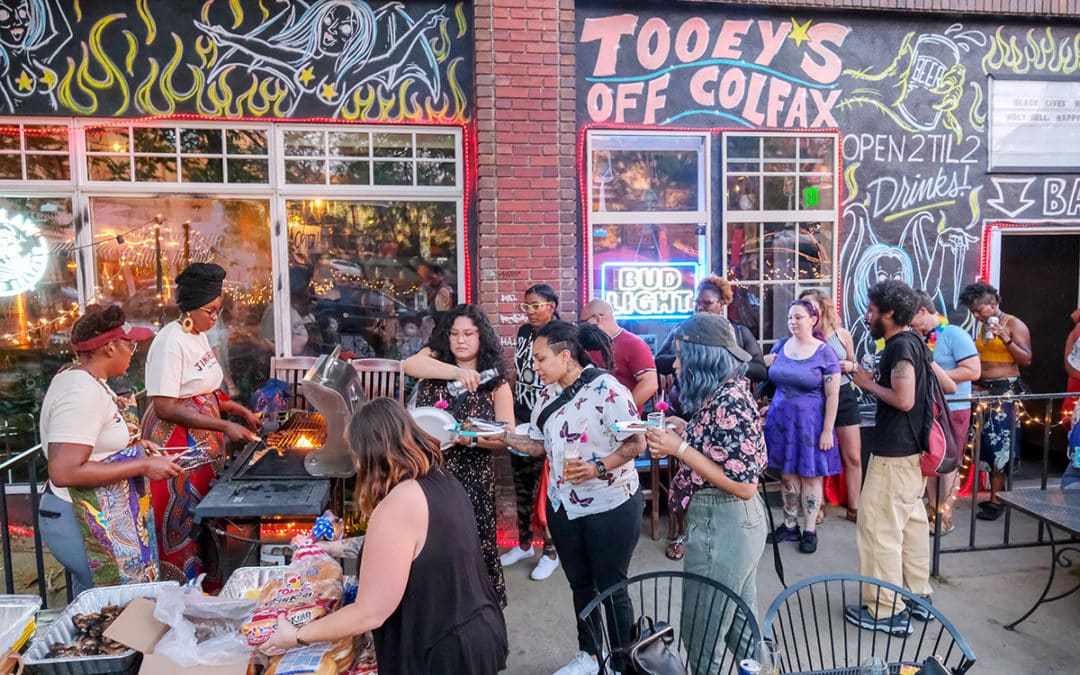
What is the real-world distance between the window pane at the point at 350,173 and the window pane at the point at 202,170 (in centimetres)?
89

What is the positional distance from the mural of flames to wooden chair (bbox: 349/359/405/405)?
1999 mm

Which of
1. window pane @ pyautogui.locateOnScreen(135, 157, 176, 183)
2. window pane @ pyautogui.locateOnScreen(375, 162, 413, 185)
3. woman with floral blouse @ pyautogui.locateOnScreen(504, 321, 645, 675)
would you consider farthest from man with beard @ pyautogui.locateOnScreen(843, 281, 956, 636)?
window pane @ pyautogui.locateOnScreen(135, 157, 176, 183)

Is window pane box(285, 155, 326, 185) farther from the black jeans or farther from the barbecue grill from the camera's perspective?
the black jeans

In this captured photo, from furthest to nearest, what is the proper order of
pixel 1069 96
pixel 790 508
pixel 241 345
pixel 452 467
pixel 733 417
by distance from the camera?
pixel 1069 96 → pixel 241 345 → pixel 790 508 → pixel 452 467 → pixel 733 417

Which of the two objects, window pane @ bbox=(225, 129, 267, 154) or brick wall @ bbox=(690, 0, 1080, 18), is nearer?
window pane @ bbox=(225, 129, 267, 154)

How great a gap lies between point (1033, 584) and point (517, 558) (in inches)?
138

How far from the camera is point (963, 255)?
6602 mm

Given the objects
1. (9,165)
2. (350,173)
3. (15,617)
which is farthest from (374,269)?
(15,617)

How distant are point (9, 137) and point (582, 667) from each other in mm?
5780

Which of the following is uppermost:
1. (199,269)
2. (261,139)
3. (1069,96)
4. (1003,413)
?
(1069,96)

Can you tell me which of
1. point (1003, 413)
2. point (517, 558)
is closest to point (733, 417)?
point (517, 558)

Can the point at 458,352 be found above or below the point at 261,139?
below

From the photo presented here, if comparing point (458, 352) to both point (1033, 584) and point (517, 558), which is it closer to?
point (517, 558)

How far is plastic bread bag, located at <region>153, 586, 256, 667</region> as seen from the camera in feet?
8.21
